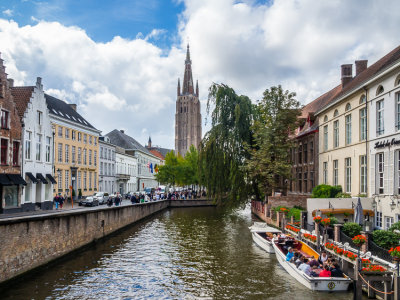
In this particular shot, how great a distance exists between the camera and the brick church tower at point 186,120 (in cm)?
13738

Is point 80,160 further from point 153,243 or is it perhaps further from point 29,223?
point 29,223

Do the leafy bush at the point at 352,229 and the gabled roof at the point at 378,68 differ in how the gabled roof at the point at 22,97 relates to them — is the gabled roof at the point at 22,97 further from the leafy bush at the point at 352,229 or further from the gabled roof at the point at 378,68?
the leafy bush at the point at 352,229

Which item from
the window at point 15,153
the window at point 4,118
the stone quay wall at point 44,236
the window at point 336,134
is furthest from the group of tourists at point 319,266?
the window at point 15,153

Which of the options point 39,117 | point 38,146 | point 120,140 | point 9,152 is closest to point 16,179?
point 9,152

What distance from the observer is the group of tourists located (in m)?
12.3

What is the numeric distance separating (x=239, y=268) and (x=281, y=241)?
10.3 ft

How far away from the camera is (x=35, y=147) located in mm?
32031

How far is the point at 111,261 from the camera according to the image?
17109 mm

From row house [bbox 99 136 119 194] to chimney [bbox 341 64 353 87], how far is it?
119 feet

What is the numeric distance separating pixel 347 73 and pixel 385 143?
14.4 meters

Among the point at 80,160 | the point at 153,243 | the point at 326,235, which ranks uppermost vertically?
the point at 80,160

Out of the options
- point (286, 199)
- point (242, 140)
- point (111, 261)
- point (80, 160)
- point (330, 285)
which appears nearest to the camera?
point (330, 285)

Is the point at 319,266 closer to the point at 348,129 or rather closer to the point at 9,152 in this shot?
the point at 348,129

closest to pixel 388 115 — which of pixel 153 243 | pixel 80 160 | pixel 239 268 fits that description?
pixel 239 268
